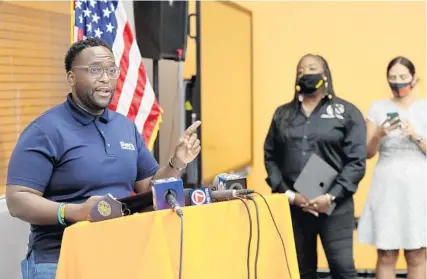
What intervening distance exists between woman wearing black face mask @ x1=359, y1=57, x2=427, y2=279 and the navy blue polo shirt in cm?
222

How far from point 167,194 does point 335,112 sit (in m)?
2.11

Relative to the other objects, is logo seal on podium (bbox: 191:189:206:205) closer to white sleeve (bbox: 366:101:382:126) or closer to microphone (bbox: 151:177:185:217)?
microphone (bbox: 151:177:185:217)

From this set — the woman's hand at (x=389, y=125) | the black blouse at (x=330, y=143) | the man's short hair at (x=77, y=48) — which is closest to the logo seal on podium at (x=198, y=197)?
the man's short hair at (x=77, y=48)

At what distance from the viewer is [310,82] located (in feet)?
12.3

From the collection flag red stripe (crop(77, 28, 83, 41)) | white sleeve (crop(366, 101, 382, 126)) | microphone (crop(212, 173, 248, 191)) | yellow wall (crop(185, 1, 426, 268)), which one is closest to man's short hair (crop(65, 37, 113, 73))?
microphone (crop(212, 173, 248, 191))

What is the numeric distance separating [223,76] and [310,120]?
167cm

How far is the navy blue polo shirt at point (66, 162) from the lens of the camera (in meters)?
2.00

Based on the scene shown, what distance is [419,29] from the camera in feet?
18.0

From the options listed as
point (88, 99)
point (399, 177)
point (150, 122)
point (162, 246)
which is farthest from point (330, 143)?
point (162, 246)

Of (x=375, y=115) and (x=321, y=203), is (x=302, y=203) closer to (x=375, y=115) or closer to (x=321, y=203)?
(x=321, y=203)

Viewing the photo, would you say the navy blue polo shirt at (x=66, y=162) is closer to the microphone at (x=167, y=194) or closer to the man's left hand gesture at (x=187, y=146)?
the man's left hand gesture at (x=187, y=146)

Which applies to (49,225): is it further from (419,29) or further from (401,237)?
(419,29)

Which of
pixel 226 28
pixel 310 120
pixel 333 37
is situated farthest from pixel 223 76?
pixel 310 120

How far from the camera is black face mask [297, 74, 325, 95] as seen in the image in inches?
147
